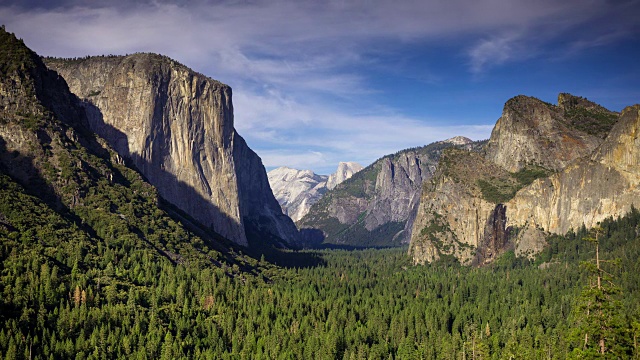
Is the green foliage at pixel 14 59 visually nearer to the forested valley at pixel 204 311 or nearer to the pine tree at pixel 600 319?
the forested valley at pixel 204 311

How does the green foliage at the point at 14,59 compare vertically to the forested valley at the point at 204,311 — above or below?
above

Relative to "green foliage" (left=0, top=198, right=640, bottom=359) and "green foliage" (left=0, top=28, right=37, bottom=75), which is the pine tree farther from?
"green foliage" (left=0, top=28, right=37, bottom=75)

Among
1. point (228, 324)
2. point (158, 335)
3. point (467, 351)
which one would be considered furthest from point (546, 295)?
point (158, 335)

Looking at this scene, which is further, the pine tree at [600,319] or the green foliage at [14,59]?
the green foliage at [14,59]

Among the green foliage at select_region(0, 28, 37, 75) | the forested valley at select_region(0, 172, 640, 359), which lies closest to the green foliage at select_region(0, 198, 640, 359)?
the forested valley at select_region(0, 172, 640, 359)

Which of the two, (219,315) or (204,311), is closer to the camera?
(219,315)

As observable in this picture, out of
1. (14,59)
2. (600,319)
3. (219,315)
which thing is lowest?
(219,315)

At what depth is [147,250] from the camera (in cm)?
17738

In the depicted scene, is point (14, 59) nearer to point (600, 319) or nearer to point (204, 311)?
point (204, 311)

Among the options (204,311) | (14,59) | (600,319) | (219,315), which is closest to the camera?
(600,319)

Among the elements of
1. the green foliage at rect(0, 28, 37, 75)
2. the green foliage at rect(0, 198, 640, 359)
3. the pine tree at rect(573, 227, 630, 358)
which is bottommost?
the green foliage at rect(0, 198, 640, 359)

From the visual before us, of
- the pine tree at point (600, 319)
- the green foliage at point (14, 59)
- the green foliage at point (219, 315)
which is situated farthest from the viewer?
the green foliage at point (14, 59)

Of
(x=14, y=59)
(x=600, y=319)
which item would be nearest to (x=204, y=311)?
(x=600, y=319)

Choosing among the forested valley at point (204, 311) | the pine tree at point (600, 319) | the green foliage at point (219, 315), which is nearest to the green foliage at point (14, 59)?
the forested valley at point (204, 311)
